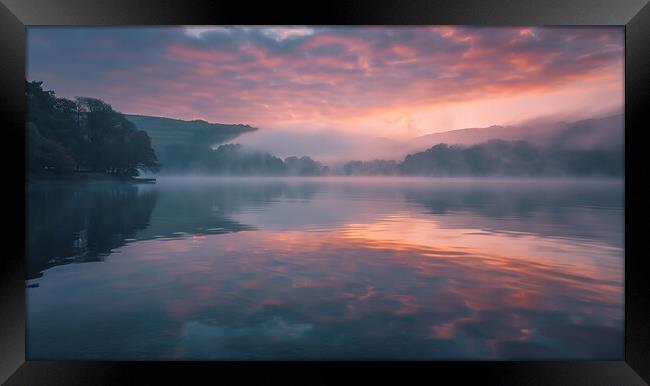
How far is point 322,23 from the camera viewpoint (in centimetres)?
392

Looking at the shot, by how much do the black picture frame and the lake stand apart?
279 mm

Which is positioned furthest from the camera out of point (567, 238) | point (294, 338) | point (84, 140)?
point (84, 140)

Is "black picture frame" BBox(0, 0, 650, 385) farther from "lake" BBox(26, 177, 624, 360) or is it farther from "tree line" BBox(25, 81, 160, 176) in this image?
"tree line" BBox(25, 81, 160, 176)

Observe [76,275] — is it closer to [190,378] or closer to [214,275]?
[214,275]

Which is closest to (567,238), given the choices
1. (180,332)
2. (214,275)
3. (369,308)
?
(369,308)

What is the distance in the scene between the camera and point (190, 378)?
359 centimetres

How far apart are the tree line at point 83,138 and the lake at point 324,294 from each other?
26.0 meters

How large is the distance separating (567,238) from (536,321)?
636 centimetres

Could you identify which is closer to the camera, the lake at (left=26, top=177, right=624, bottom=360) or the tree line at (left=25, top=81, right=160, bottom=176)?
the lake at (left=26, top=177, right=624, bottom=360)

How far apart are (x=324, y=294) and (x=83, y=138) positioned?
42046 mm

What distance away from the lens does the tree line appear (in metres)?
33.2

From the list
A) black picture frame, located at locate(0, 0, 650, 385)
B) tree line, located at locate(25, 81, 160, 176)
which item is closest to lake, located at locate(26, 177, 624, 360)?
black picture frame, located at locate(0, 0, 650, 385)

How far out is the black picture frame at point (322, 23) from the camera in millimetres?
3609

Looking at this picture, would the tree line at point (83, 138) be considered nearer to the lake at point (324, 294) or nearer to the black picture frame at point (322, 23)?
the lake at point (324, 294)
